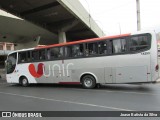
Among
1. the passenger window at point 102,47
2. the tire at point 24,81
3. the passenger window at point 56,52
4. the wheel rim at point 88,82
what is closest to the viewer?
the passenger window at point 102,47

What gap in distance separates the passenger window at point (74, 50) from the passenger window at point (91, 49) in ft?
1.19

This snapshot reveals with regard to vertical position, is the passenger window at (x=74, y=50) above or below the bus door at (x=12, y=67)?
above

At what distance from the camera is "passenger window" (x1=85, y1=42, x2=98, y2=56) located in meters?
11.9

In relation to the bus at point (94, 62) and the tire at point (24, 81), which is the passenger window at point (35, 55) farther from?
the tire at point (24, 81)

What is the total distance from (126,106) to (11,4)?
1931cm

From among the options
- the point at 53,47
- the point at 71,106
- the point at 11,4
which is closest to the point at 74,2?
the point at 11,4

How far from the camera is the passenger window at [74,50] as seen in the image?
12546 millimetres

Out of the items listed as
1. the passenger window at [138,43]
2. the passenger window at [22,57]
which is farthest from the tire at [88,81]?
the passenger window at [22,57]

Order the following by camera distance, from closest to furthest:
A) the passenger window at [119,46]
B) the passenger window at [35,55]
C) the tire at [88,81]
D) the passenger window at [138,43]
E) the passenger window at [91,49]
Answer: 1. the passenger window at [138,43]
2. the passenger window at [119,46]
3. the passenger window at [91,49]
4. the tire at [88,81]
5. the passenger window at [35,55]

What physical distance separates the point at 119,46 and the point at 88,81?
114 inches

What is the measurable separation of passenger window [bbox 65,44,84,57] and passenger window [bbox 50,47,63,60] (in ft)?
1.59

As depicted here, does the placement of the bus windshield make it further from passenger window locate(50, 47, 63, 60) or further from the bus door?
passenger window locate(50, 47, 63, 60)

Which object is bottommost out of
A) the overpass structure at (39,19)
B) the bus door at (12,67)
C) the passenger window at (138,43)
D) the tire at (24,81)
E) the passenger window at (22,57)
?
the tire at (24,81)

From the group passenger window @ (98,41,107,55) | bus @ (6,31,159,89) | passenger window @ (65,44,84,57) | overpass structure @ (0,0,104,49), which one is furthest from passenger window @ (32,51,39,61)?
overpass structure @ (0,0,104,49)
